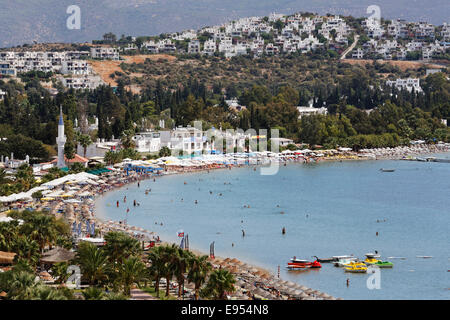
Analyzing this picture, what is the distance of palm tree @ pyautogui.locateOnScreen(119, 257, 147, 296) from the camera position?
817 inches

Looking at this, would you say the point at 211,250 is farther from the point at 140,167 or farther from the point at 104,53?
the point at 104,53

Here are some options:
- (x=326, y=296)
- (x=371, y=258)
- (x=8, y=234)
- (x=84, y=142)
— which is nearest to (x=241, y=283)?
(x=326, y=296)

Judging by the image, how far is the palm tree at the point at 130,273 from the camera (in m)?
20.8

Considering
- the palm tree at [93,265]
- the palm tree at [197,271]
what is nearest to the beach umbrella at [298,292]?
the palm tree at [197,271]

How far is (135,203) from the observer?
4534cm

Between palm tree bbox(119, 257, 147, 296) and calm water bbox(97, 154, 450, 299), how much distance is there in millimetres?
7557

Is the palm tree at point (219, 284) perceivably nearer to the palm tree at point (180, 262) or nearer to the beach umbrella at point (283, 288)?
the palm tree at point (180, 262)

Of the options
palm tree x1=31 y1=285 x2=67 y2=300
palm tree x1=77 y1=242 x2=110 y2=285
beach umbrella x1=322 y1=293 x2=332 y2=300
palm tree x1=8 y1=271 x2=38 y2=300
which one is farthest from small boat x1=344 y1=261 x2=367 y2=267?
palm tree x1=31 y1=285 x2=67 y2=300

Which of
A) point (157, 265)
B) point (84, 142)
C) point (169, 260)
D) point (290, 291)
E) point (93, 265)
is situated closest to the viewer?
point (169, 260)

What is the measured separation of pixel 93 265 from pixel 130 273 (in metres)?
1.31

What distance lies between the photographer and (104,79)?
120m

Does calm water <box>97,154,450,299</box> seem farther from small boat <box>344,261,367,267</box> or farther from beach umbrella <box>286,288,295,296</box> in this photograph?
beach umbrella <box>286,288,295,296</box>

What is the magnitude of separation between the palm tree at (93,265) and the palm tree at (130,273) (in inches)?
27.3

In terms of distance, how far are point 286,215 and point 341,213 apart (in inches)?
158
